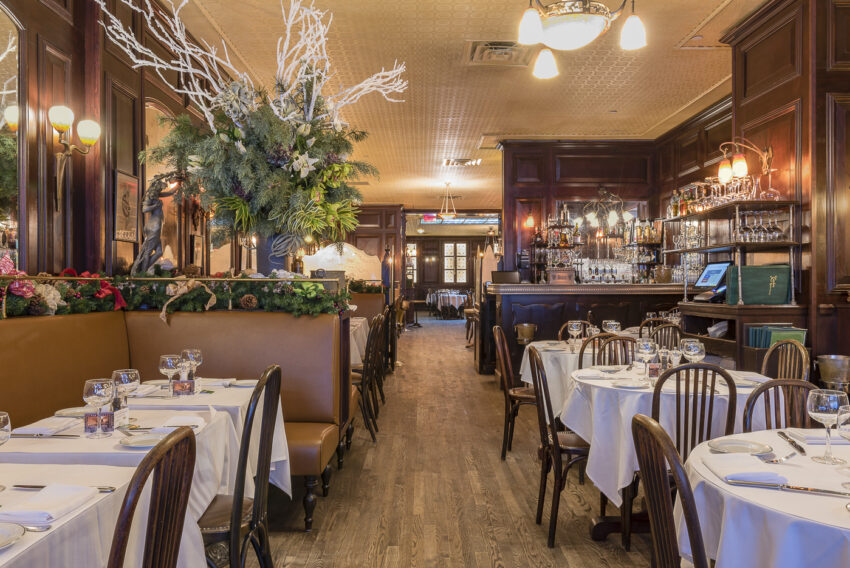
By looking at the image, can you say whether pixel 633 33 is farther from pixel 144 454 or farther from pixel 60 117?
pixel 60 117

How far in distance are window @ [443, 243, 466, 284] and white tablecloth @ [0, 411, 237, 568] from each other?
2076 cm

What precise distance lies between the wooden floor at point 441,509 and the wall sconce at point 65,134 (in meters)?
2.52

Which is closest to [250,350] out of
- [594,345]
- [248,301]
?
[248,301]

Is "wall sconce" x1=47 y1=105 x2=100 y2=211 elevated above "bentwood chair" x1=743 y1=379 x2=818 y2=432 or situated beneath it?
elevated above

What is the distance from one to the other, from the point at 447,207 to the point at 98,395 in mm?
15169

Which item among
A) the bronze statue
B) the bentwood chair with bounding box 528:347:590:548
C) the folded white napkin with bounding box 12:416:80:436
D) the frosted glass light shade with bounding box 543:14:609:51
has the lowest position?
the bentwood chair with bounding box 528:347:590:548

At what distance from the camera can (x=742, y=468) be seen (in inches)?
69.0

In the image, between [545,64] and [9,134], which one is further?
[545,64]

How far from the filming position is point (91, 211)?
4.12 metres

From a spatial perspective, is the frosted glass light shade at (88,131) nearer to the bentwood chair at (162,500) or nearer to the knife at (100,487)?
the knife at (100,487)

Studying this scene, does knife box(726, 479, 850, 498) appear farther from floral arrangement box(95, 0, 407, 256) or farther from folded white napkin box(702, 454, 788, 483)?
floral arrangement box(95, 0, 407, 256)

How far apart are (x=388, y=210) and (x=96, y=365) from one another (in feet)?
42.7

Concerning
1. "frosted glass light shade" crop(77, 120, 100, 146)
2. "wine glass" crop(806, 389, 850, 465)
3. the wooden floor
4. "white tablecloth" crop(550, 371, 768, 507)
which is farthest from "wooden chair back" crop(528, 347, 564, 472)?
"frosted glass light shade" crop(77, 120, 100, 146)

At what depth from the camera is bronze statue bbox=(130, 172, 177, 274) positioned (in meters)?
4.13
